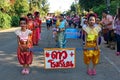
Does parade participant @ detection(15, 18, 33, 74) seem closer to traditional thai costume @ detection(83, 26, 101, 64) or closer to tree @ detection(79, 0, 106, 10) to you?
traditional thai costume @ detection(83, 26, 101, 64)

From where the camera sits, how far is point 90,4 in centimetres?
5159

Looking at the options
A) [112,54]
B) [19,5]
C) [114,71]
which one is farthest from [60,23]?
[19,5]

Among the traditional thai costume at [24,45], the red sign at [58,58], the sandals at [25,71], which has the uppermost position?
the traditional thai costume at [24,45]

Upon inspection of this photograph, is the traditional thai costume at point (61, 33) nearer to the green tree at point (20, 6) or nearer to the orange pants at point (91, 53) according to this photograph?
the orange pants at point (91, 53)

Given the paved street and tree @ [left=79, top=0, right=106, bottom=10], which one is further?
tree @ [left=79, top=0, right=106, bottom=10]

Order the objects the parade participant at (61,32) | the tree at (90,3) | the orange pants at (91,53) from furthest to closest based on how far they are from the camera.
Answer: the tree at (90,3) → the parade participant at (61,32) → the orange pants at (91,53)

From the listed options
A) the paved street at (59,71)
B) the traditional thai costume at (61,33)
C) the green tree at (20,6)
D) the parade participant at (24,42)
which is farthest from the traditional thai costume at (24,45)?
the green tree at (20,6)

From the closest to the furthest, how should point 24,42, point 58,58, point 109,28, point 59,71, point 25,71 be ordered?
point 24,42
point 25,71
point 58,58
point 59,71
point 109,28

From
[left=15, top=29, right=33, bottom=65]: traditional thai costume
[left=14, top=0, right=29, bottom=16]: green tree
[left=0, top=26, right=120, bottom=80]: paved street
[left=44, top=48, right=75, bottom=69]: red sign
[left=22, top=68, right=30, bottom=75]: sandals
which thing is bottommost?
[left=0, top=26, right=120, bottom=80]: paved street

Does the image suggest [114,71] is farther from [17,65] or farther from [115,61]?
[17,65]

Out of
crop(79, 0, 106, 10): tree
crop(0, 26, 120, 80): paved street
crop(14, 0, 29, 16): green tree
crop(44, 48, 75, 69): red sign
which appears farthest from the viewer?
crop(14, 0, 29, 16): green tree

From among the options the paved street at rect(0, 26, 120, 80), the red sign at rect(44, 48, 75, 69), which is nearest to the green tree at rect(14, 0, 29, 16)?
the paved street at rect(0, 26, 120, 80)

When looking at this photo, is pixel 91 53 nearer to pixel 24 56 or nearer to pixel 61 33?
pixel 24 56

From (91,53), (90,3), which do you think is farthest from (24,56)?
(90,3)
